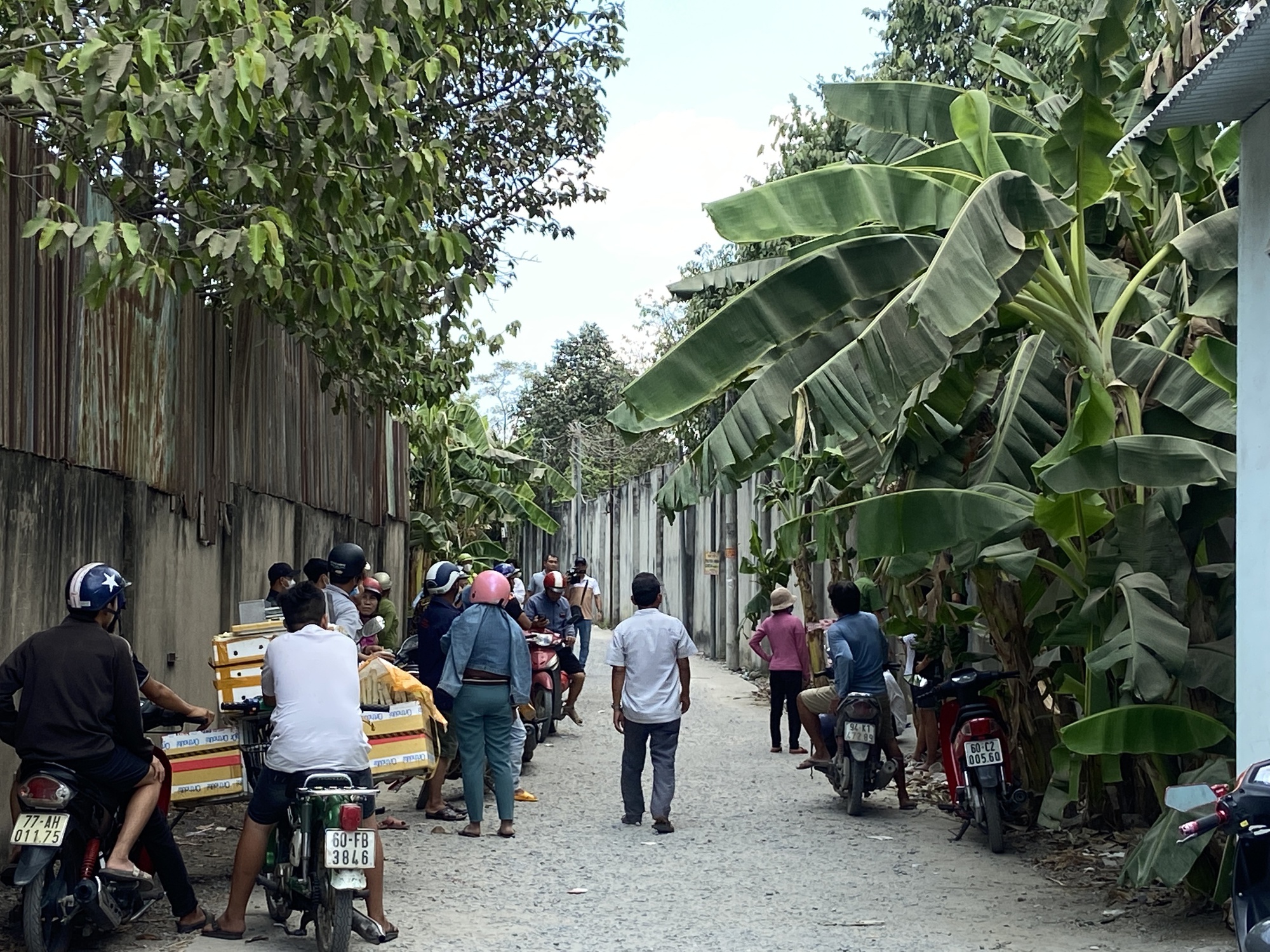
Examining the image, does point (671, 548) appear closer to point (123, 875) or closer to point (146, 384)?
point (146, 384)

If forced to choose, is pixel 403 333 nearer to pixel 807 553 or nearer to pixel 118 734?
pixel 118 734

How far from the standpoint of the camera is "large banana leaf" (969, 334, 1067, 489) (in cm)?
907

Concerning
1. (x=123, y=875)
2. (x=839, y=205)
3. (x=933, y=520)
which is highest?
(x=839, y=205)

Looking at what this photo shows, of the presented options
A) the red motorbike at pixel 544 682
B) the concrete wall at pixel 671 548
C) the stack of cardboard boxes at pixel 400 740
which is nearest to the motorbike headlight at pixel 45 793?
the stack of cardboard boxes at pixel 400 740

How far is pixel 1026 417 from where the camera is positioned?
9.20m

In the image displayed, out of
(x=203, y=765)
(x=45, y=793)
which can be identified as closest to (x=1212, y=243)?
(x=203, y=765)

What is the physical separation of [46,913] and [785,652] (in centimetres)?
942

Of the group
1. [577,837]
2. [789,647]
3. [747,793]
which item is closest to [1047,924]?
[577,837]

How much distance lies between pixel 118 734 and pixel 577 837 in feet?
14.3

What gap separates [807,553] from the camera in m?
18.4

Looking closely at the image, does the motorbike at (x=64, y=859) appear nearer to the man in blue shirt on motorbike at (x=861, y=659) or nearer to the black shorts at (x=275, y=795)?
the black shorts at (x=275, y=795)

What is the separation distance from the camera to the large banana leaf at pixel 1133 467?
288 inches

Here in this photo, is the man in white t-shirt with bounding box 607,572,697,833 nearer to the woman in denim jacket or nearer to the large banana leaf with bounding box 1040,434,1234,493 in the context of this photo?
the woman in denim jacket

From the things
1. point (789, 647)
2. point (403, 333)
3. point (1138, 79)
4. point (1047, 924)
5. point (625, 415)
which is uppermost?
point (1138, 79)
